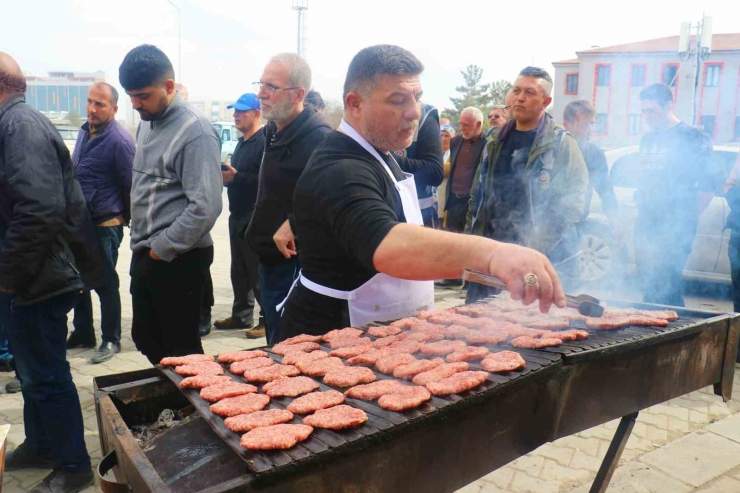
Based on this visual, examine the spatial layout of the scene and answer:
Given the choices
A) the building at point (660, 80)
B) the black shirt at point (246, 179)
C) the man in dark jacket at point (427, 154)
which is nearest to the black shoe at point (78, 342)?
the black shirt at point (246, 179)

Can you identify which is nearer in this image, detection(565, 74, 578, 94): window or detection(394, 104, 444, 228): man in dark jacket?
detection(394, 104, 444, 228): man in dark jacket

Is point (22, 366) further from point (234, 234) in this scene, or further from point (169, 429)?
point (234, 234)

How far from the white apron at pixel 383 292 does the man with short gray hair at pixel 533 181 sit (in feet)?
A: 6.34

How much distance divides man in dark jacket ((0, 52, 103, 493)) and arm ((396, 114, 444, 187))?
232 cm

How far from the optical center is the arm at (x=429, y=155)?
14.6 feet

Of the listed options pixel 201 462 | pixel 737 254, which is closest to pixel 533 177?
pixel 737 254

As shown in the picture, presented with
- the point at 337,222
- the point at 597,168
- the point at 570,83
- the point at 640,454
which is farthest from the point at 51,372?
the point at 570,83

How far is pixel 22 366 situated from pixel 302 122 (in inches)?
83.9

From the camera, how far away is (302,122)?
3.88 meters

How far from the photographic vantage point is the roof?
21.6 feet

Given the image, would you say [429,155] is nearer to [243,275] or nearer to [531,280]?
[243,275]

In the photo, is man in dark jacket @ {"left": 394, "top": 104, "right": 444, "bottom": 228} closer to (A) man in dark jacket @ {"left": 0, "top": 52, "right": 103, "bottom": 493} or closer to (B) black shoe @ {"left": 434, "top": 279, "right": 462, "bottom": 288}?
(A) man in dark jacket @ {"left": 0, "top": 52, "right": 103, "bottom": 493}

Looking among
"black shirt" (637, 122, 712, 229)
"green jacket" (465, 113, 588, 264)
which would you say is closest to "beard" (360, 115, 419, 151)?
"green jacket" (465, 113, 588, 264)

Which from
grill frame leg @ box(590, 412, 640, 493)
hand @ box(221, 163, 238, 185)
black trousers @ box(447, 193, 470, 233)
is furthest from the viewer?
black trousers @ box(447, 193, 470, 233)
